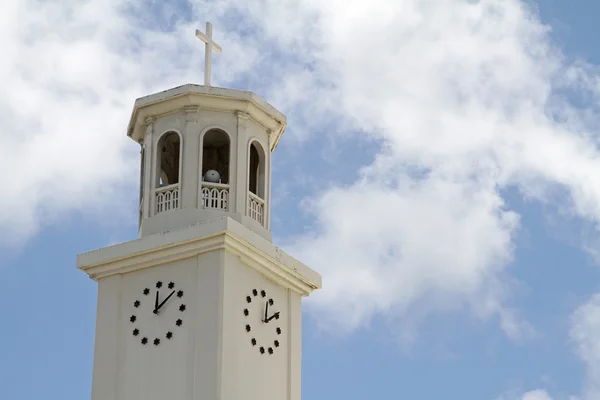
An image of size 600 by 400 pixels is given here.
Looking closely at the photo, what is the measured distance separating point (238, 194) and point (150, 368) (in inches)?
155

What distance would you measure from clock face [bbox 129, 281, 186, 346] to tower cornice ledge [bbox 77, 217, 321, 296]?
580 millimetres

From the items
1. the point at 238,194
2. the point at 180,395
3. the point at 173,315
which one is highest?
the point at 238,194

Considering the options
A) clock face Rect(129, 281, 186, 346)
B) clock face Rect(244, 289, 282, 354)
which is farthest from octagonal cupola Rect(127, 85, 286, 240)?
clock face Rect(244, 289, 282, 354)

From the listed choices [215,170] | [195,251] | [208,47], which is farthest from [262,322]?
[208,47]

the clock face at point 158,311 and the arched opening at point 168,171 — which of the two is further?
the arched opening at point 168,171

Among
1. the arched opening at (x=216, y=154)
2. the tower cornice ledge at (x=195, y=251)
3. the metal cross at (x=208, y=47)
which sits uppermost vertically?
the metal cross at (x=208, y=47)

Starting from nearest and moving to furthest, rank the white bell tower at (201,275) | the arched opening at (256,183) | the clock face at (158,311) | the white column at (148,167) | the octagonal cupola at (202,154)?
the white bell tower at (201,275) < the clock face at (158,311) < the octagonal cupola at (202,154) < the white column at (148,167) < the arched opening at (256,183)

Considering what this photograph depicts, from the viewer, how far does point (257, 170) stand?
26.9 meters

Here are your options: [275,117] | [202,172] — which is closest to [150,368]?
[202,172]

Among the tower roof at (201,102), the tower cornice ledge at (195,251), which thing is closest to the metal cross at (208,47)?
the tower roof at (201,102)

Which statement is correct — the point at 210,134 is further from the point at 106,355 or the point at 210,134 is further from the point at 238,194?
the point at 106,355

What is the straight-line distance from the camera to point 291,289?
2584 cm

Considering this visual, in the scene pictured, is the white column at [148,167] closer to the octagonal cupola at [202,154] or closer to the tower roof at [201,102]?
the octagonal cupola at [202,154]

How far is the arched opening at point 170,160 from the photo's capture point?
88.1ft
